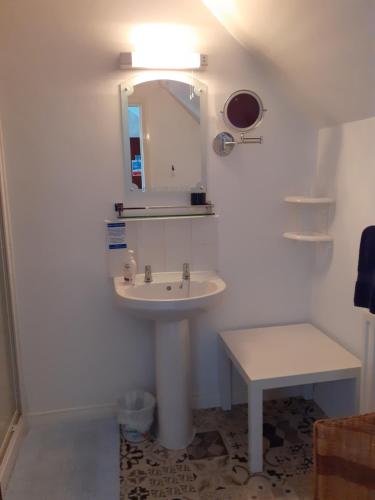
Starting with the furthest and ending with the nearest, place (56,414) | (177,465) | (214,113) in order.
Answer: (56,414)
(214,113)
(177,465)

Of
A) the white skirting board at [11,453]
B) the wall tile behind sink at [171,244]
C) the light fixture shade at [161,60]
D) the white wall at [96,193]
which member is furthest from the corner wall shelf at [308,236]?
Result: the white skirting board at [11,453]

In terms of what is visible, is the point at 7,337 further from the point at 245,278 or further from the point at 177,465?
the point at 245,278

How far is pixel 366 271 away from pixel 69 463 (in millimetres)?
1657

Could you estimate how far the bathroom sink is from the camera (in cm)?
179

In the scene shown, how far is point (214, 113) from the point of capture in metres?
2.14

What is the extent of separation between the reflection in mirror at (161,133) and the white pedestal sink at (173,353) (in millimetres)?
510

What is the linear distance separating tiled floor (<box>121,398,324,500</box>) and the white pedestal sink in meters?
0.10

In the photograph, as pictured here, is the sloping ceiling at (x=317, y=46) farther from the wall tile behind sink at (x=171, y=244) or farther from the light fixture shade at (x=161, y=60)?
the wall tile behind sink at (x=171, y=244)

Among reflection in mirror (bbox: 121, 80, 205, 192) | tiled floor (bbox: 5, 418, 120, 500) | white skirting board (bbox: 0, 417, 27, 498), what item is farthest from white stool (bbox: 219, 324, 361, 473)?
white skirting board (bbox: 0, 417, 27, 498)

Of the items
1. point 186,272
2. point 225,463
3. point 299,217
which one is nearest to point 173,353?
point 186,272

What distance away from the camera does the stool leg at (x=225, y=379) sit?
2332 millimetres

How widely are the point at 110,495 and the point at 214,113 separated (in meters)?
1.89

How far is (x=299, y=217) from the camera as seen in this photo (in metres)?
2.32

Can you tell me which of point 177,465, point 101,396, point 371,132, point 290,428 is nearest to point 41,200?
point 101,396
